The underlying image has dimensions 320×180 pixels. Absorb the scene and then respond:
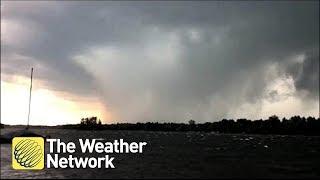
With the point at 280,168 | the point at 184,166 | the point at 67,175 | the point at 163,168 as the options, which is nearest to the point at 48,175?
the point at 67,175

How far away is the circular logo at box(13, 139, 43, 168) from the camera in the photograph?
2650 inches

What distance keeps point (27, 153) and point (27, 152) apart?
0.21m

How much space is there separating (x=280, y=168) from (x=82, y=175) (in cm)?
3956

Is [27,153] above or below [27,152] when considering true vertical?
below

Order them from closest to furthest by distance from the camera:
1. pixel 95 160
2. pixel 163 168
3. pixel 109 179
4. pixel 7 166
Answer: pixel 109 179 < pixel 7 166 < pixel 163 168 < pixel 95 160

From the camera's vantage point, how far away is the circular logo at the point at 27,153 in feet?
221

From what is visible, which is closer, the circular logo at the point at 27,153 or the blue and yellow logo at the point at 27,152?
the blue and yellow logo at the point at 27,152

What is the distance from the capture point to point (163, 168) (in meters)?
87.8

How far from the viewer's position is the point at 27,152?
69.4 m

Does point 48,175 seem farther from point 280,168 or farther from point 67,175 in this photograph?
point 280,168

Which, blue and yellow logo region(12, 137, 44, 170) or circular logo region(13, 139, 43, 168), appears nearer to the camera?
blue and yellow logo region(12, 137, 44, 170)

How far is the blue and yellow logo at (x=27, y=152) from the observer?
218 feet

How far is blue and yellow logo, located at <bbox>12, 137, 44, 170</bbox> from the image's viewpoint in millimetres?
66331

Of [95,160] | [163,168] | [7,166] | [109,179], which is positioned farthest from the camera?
[95,160]
